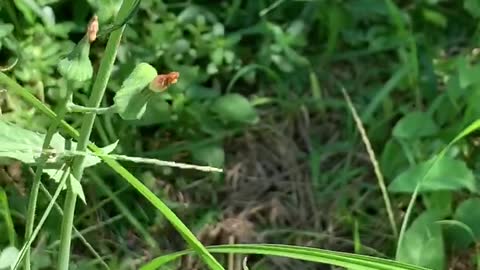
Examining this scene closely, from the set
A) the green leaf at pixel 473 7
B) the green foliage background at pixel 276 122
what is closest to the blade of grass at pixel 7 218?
the green foliage background at pixel 276 122

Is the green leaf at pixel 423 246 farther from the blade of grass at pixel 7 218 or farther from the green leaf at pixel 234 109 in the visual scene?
the blade of grass at pixel 7 218

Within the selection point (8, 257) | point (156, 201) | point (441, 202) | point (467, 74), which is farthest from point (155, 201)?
point (467, 74)

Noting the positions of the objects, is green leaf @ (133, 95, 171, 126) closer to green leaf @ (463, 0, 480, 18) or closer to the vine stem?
the vine stem

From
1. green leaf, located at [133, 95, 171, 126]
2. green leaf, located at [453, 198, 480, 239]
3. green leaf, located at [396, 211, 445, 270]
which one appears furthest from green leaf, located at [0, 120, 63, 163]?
green leaf, located at [453, 198, 480, 239]

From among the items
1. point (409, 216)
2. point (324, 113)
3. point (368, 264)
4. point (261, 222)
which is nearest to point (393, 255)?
point (409, 216)

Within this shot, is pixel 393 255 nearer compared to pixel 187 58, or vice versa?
pixel 393 255

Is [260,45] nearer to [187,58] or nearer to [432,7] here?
[187,58]
